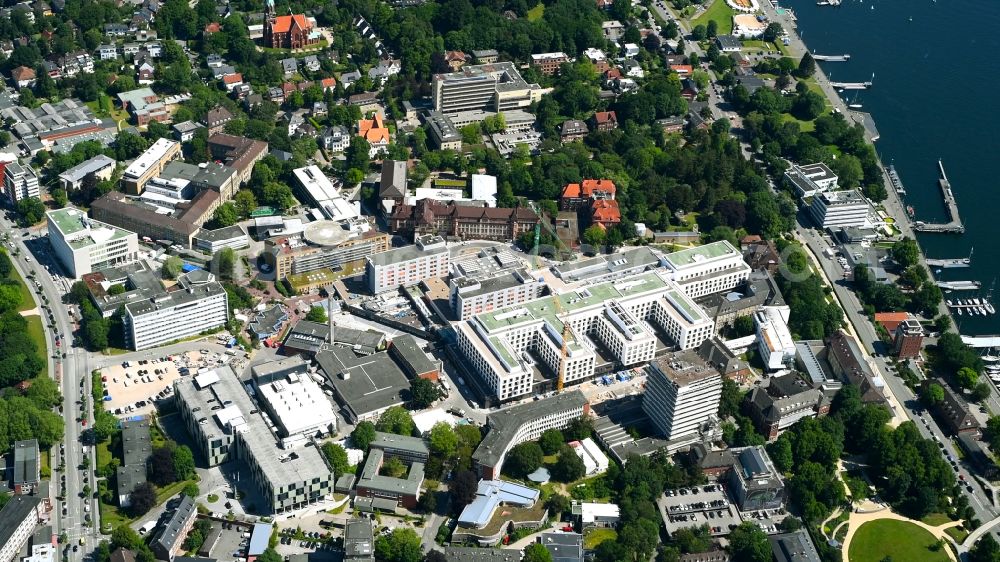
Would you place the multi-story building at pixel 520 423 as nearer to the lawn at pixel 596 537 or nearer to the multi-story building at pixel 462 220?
the lawn at pixel 596 537

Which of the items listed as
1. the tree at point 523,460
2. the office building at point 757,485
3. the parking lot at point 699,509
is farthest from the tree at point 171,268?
the office building at point 757,485

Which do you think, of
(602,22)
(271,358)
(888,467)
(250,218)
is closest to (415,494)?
(271,358)

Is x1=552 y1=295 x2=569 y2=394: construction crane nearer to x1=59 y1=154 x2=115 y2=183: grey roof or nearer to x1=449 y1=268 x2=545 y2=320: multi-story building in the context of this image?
x1=449 y1=268 x2=545 y2=320: multi-story building

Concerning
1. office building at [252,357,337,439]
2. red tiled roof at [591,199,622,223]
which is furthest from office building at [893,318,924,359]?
office building at [252,357,337,439]

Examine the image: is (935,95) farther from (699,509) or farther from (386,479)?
(386,479)

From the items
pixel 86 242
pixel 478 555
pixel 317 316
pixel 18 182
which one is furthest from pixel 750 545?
pixel 18 182

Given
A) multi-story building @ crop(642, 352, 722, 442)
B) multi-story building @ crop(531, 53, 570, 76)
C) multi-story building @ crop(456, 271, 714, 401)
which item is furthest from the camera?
multi-story building @ crop(531, 53, 570, 76)
